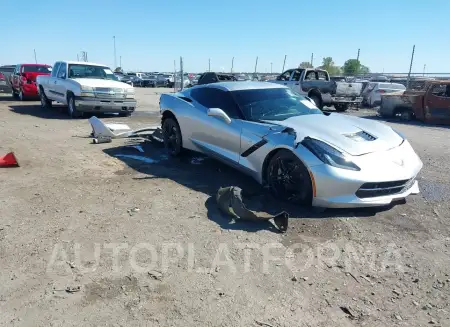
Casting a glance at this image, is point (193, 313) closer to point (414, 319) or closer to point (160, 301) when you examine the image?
point (160, 301)

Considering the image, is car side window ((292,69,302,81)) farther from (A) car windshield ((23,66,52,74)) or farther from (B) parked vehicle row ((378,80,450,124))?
(A) car windshield ((23,66,52,74))

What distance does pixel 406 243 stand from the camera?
3.75 meters

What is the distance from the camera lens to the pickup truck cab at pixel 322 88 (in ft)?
55.9

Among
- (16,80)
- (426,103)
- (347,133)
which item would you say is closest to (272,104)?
(347,133)

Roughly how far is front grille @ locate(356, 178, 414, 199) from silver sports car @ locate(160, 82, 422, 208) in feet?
0.04

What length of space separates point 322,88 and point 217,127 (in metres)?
12.5

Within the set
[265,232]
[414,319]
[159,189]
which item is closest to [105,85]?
[159,189]

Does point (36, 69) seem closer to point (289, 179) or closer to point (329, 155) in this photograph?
point (289, 179)

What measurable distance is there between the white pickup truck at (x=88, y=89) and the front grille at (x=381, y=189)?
978 cm

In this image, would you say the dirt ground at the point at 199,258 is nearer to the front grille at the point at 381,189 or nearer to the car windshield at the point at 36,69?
the front grille at the point at 381,189

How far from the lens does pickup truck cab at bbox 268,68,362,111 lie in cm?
1705

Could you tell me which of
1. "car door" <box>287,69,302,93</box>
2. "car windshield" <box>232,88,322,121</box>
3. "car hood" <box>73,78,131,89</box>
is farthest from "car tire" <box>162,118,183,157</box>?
"car door" <box>287,69,302,93</box>

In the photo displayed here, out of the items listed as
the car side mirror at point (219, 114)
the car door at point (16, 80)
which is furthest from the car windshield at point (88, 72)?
the car side mirror at point (219, 114)

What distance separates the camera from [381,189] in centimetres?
426
